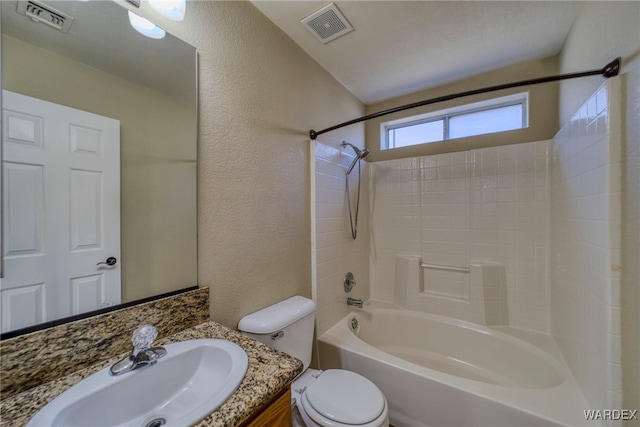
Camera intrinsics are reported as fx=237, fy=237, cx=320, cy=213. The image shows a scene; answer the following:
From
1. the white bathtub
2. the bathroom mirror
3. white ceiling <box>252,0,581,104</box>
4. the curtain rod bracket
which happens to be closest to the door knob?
the bathroom mirror

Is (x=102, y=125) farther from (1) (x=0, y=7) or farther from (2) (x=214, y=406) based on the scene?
(2) (x=214, y=406)

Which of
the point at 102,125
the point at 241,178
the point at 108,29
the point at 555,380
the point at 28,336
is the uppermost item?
the point at 108,29

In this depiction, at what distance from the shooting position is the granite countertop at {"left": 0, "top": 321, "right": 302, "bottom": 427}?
537 mm

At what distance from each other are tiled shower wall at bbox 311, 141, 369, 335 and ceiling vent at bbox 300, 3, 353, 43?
0.65m

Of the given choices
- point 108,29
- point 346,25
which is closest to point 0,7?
point 108,29

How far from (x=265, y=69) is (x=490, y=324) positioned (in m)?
2.44

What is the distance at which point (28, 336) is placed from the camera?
2.08ft

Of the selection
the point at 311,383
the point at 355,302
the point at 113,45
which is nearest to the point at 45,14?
the point at 113,45

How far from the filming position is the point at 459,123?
2.22 metres

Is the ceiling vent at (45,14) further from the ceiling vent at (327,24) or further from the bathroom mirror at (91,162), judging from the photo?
the ceiling vent at (327,24)

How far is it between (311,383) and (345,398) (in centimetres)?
22

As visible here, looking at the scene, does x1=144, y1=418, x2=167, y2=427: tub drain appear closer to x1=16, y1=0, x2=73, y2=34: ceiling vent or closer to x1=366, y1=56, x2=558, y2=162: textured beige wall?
x1=16, y1=0, x2=73, y2=34: ceiling vent

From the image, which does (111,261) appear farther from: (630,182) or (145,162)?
(630,182)

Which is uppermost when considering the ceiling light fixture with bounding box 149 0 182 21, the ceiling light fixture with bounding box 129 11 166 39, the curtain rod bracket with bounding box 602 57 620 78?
the ceiling light fixture with bounding box 149 0 182 21
